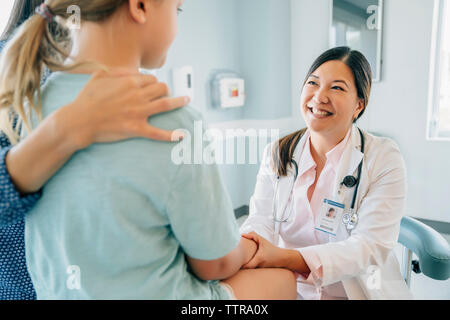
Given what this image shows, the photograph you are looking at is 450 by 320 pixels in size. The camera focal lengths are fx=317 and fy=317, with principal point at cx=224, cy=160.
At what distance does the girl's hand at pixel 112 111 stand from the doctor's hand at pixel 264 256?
12.9 inches

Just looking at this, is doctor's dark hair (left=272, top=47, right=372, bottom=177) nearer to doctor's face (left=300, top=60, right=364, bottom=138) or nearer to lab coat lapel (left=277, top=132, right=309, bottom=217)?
doctor's face (left=300, top=60, right=364, bottom=138)

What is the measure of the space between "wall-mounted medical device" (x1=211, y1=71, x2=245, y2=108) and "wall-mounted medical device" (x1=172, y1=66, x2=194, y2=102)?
72 millimetres

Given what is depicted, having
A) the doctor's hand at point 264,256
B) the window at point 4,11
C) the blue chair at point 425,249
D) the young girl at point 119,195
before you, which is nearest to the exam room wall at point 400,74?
the blue chair at point 425,249

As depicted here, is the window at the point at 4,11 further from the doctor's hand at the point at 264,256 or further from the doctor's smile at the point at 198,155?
the doctor's hand at the point at 264,256

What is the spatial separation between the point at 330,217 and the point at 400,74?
1.80 feet

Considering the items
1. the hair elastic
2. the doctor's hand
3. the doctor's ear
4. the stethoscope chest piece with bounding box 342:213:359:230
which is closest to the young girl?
the hair elastic

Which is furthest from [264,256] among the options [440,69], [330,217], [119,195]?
[440,69]

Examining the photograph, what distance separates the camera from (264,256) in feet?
2.13

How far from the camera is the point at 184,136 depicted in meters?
0.42

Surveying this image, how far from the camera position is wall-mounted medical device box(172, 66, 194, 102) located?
37.3 inches

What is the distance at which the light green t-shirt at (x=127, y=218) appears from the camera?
41 centimetres

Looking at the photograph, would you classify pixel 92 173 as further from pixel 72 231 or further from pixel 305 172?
pixel 305 172

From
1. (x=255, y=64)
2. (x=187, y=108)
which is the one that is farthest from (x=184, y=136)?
(x=255, y=64)

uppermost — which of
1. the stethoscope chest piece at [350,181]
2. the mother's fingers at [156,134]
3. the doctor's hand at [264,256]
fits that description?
the mother's fingers at [156,134]
